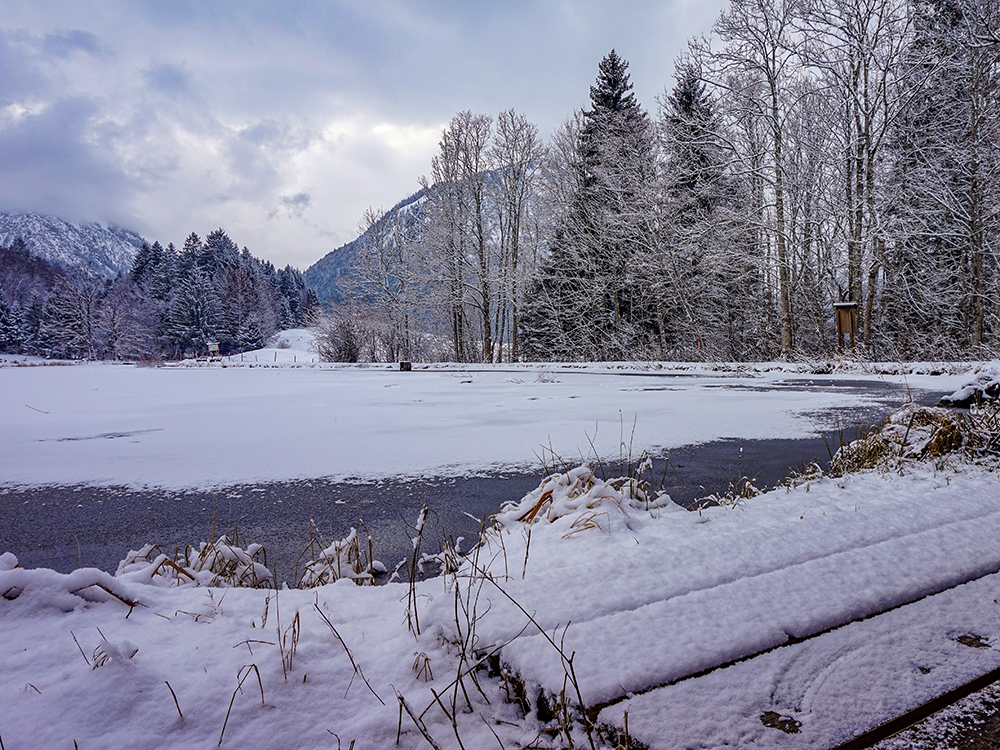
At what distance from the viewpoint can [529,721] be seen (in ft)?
2.95

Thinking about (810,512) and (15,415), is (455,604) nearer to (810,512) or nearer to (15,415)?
(810,512)

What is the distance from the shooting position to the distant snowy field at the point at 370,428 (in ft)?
11.9

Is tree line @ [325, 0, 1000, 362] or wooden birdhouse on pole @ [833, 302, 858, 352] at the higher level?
tree line @ [325, 0, 1000, 362]

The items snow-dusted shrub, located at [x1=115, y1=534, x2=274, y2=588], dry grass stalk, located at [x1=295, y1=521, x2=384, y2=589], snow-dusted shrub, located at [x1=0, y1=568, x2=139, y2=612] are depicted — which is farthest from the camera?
dry grass stalk, located at [x1=295, y1=521, x2=384, y2=589]

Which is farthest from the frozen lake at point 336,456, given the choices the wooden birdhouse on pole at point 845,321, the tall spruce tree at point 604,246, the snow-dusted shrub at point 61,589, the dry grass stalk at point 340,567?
the tall spruce tree at point 604,246

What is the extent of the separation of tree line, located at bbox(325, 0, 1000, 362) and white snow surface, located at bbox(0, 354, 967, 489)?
741cm

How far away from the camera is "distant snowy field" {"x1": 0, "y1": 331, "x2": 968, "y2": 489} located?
3623mm

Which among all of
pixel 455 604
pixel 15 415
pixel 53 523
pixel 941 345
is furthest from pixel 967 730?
pixel 941 345

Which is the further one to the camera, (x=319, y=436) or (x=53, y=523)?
(x=319, y=436)

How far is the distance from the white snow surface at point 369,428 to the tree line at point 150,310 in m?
41.3

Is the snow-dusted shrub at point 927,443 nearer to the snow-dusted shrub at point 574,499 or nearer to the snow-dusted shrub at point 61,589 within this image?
the snow-dusted shrub at point 574,499

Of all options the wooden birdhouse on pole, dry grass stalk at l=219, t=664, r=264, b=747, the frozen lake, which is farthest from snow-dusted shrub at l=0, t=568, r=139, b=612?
the wooden birdhouse on pole

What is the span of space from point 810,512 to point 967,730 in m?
1.17

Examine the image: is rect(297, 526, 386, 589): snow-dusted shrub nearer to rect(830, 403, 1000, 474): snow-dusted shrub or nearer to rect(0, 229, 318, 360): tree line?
rect(830, 403, 1000, 474): snow-dusted shrub
